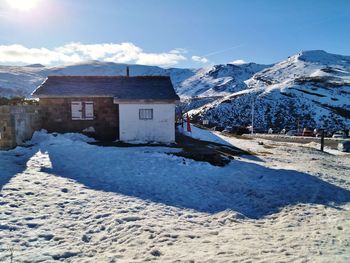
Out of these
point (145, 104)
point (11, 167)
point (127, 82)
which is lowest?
point (11, 167)

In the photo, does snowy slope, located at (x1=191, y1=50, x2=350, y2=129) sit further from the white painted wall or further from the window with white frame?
the window with white frame

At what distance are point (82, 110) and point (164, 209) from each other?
55.8 ft

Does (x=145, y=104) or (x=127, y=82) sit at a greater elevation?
(x=127, y=82)

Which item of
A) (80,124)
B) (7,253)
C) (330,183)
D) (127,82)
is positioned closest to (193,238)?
(7,253)

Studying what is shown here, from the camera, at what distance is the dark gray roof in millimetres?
26094

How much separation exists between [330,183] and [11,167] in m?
13.7

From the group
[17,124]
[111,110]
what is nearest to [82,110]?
[111,110]

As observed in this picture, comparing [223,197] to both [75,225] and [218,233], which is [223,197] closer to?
[218,233]

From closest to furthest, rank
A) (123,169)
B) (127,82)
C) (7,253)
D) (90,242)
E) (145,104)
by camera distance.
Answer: (7,253) < (90,242) < (123,169) < (145,104) < (127,82)

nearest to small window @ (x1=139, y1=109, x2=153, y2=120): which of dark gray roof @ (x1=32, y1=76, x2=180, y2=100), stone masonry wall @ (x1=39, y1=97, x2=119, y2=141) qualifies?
dark gray roof @ (x1=32, y1=76, x2=180, y2=100)

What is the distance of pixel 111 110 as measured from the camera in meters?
26.5

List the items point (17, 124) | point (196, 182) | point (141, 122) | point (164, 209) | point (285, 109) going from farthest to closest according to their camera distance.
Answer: point (285, 109), point (141, 122), point (17, 124), point (196, 182), point (164, 209)

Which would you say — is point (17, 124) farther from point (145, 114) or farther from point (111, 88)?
point (145, 114)

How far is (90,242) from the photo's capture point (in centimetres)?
831
